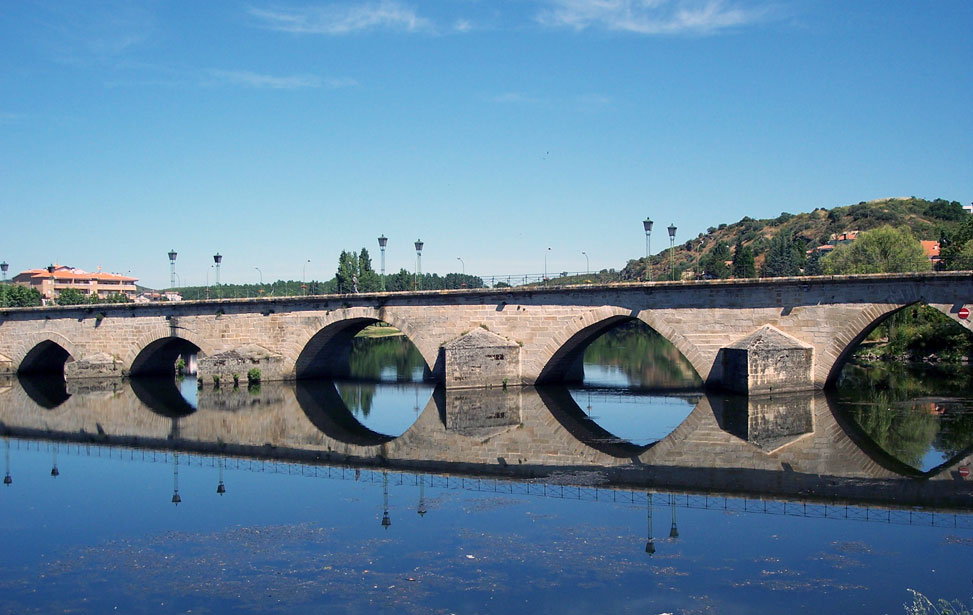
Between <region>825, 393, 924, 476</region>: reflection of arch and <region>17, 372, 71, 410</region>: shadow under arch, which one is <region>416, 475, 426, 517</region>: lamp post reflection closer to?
<region>825, 393, 924, 476</region>: reflection of arch

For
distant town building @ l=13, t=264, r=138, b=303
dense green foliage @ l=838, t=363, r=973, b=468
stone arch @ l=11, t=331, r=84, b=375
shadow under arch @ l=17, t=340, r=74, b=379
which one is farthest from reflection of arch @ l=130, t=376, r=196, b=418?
distant town building @ l=13, t=264, r=138, b=303

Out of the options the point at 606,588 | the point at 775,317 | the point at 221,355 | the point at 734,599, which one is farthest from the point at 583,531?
the point at 221,355

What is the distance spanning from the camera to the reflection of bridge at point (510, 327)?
30.7m

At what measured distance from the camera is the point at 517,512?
55.2ft

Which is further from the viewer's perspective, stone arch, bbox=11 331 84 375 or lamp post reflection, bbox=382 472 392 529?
stone arch, bbox=11 331 84 375

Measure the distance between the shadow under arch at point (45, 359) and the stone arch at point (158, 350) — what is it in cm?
465

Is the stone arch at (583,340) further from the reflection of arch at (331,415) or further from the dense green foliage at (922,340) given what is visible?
the dense green foliage at (922,340)

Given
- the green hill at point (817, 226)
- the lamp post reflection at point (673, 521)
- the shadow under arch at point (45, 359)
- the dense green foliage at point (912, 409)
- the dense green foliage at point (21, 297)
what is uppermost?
the green hill at point (817, 226)

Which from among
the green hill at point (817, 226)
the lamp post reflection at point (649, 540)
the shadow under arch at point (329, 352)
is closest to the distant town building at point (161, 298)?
the shadow under arch at point (329, 352)

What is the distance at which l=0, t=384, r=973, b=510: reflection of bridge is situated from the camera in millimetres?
18406

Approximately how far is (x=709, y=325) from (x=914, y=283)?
718 cm

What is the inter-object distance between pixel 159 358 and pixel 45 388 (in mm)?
6406

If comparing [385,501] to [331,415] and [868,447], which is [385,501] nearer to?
[868,447]

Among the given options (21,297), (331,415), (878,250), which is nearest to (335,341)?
(331,415)
